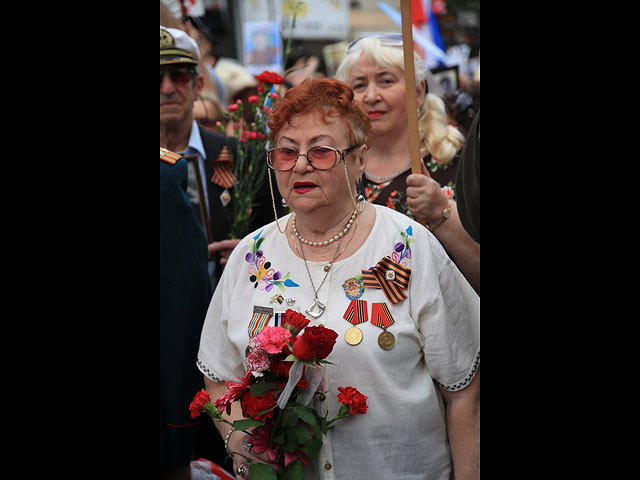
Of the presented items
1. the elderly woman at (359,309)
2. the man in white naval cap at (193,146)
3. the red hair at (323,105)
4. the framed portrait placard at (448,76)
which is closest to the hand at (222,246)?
the man in white naval cap at (193,146)

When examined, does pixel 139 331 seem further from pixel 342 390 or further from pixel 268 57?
pixel 268 57

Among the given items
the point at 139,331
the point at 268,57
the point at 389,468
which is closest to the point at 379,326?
the point at 389,468

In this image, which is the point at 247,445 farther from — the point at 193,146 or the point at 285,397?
the point at 193,146

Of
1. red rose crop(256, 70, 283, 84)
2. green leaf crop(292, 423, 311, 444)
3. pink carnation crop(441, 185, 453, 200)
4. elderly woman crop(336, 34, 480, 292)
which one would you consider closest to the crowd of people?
green leaf crop(292, 423, 311, 444)

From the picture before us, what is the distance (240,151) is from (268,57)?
430cm

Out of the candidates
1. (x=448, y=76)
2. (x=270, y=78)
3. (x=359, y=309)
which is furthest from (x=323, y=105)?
(x=448, y=76)

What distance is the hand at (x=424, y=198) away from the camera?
8.82 ft

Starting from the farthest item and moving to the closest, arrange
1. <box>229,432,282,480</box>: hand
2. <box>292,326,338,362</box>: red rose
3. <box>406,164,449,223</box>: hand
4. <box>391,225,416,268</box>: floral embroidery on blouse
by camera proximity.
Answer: <box>406,164,449,223</box>: hand < <box>391,225,416,268</box>: floral embroidery on blouse < <box>229,432,282,480</box>: hand < <box>292,326,338,362</box>: red rose

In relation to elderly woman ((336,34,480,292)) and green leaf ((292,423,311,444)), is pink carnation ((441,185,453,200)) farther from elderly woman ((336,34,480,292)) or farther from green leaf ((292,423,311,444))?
green leaf ((292,423,311,444))

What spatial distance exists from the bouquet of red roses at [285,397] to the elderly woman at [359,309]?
10 centimetres

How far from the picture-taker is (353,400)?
223cm

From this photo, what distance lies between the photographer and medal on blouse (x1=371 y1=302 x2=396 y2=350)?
229cm

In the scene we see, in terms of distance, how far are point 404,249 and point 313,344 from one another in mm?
565
